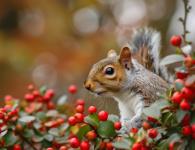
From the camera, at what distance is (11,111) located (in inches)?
58.9

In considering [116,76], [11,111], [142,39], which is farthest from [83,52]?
[11,111]

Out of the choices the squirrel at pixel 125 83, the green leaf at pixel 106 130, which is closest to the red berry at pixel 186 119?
the green leaf at pixel 106 130

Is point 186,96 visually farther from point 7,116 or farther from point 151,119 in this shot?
point 7,116

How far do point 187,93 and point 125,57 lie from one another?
0.71m

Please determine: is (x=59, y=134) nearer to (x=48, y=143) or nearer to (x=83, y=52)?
(x=48, y=143)

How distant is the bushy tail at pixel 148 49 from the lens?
2033 millimetres

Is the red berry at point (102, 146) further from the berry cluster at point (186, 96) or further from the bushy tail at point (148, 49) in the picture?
the bushy tail at point (148, 49)

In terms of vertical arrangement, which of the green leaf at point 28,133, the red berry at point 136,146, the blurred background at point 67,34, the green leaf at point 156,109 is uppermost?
the blurred background at point 67,34

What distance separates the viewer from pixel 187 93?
1.07 meters

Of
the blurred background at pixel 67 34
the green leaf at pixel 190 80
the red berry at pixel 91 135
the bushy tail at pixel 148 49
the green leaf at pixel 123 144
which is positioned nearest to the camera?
the green leaf at pixel 190 80

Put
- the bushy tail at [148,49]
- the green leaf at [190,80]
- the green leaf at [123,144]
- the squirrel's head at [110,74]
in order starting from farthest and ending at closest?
the bushy tail at [148,49]
the squirrel's head at [110,74]
the green leaf at [123,144]
the green leaf at [190,80]

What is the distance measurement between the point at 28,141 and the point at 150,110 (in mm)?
547

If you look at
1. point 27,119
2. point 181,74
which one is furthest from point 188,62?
point 27,119

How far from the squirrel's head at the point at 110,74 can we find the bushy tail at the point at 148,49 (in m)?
0.24
